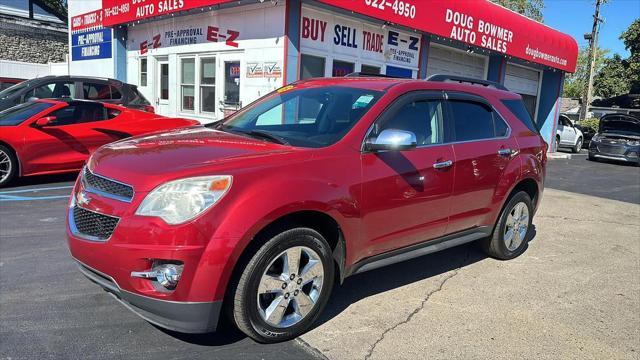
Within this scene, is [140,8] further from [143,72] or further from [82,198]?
[82,198]

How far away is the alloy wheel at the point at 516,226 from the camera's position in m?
5.24

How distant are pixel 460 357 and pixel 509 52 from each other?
13.9m

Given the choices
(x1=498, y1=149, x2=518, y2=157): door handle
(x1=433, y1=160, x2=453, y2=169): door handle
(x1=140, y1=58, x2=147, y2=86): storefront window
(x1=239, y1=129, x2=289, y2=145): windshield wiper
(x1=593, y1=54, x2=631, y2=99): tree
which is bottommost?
(x1=433, y1=160, x2=453, y2=169): door handle

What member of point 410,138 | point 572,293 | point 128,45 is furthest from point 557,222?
point 128,45

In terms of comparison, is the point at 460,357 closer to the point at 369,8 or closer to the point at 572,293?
the point at 572,293

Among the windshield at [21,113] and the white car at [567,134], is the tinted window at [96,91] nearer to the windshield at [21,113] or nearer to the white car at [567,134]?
the windshield at [21,113]

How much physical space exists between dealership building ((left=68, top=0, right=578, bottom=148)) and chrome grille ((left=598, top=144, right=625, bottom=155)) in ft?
13.0

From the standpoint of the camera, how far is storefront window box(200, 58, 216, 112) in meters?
12.0

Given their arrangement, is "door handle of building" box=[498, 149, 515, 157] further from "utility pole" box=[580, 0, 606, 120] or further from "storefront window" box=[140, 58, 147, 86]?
"utility pole" box=[580, 0, 606, 120]

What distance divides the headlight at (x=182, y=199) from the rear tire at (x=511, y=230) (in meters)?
3.36

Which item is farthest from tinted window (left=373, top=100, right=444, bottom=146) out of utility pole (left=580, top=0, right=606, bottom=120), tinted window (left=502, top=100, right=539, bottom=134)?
utility pole (left=580, top=0, right=606, bottom=120)

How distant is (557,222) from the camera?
7.51m

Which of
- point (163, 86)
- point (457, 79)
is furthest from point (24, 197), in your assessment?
point (163, 86)

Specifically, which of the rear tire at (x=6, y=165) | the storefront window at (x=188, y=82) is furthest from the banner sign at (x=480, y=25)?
the rear tire at (x=6, y=165)
